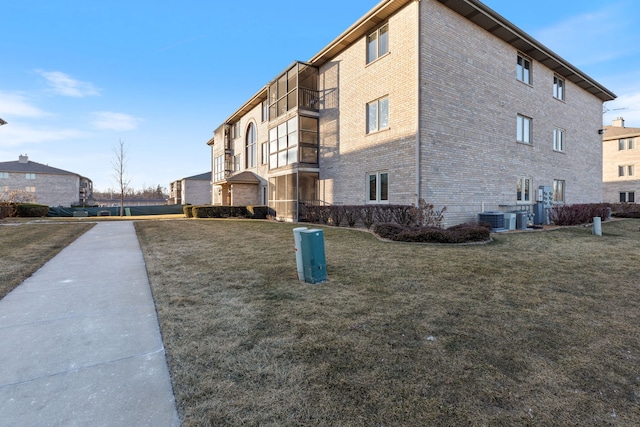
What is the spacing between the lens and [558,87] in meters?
19.0

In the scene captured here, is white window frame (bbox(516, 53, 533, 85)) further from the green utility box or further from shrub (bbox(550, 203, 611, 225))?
the green utility box

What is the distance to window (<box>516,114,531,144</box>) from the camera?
1594 centimetres

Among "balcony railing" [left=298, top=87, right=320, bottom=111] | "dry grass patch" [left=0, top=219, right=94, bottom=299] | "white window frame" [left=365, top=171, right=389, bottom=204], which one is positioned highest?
"balcony railing" [left=298, top=87, right=320, bottom=111]

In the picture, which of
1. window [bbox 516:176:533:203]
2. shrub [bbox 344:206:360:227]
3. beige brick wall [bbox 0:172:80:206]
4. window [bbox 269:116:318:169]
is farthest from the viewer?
beige brick wall [bbox 0:172:80:206]

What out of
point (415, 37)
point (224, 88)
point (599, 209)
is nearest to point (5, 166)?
point (224, 88)

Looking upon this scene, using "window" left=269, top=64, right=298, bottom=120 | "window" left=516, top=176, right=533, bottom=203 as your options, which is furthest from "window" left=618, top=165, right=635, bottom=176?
"window" left=269, top=64, right=298, bottom=120

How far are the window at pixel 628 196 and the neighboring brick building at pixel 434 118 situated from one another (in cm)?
1806

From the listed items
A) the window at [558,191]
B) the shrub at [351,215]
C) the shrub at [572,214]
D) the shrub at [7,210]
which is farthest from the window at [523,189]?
the shrub at [7,210]

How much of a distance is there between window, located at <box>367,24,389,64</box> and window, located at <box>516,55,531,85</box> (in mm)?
7744

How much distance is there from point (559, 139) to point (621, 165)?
950 inches

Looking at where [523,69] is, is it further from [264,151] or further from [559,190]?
[264,151]

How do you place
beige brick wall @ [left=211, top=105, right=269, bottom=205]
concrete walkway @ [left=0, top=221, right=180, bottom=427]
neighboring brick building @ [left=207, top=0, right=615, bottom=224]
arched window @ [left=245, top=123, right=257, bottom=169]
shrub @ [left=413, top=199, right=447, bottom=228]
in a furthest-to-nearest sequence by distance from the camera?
arched window @ [left=245, top=123, right=257, bottom=169] → beige brick wall @ [left=211, top=105, right=269, bottom=205] → neighboring brick building @ [left=207, top=0, right=615, bottom=224] → shrub @ [left=413, top=199, right=447, bottom=228] → concrete walkway @ [left=0, top=221, right=180, bottom=427]

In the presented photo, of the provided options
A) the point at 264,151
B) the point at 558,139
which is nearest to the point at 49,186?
the point at 264,151

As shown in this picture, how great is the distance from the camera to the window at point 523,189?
15.7m
